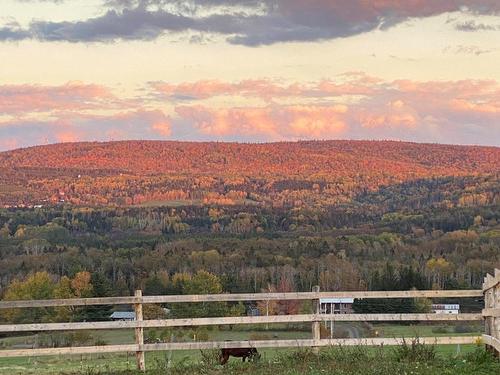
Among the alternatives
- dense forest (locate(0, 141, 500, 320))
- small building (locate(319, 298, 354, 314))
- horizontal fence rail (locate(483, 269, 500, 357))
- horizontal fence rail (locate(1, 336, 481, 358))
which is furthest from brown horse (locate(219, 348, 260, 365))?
dense forest (locate(0, 141, 500, 320))

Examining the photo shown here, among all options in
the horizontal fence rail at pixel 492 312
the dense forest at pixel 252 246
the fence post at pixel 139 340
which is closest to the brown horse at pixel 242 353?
the fence post at pixel 139 340

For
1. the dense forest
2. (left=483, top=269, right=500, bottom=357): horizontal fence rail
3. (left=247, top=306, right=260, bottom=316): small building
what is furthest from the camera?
the dense forest

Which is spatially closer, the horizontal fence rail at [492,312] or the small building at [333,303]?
the horizontal fence rail at [492,312]

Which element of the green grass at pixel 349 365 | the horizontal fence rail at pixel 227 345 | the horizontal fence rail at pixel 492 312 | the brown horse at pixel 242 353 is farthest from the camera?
the brown horse at pixel 242 353

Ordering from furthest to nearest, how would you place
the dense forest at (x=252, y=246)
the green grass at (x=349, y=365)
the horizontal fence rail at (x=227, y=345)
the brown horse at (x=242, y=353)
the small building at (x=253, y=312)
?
the dense forest at (x=252, y=246) → the small building at (x=253, y=312) → the brown horse at (x=242, y=353) → the horizontal fence rail at (x=227, y=345) → the green grass at (x=349, y=365)

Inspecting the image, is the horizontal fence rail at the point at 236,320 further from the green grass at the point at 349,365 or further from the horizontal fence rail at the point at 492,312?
the green grass at the point at 349,365

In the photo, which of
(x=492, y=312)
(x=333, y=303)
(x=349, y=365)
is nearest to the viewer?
(x=349, y=365)

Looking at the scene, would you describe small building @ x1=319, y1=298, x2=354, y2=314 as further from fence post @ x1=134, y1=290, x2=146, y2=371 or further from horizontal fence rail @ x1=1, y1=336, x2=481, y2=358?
fence post @ x1=134, y1=290, x2=146, y2=371

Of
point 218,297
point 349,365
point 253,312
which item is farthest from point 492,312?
point 253,312

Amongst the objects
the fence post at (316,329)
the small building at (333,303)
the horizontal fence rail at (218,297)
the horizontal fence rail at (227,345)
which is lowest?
the small building at (333,303)

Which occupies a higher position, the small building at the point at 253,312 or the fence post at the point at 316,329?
the fence post at the point at 316,329

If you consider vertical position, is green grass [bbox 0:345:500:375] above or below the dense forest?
above

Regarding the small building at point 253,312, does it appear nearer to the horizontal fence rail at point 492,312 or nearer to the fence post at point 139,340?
the fence post at point 139,340

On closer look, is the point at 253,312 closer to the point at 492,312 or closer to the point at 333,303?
the point at 333,303
